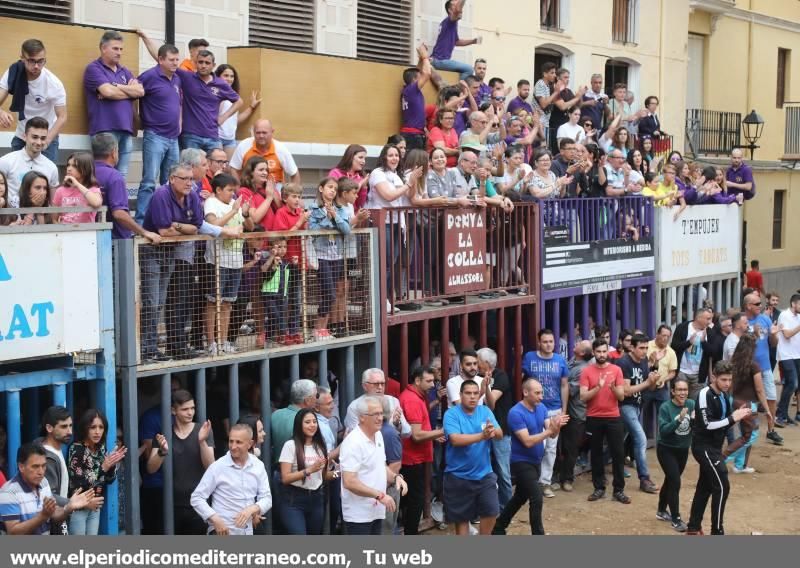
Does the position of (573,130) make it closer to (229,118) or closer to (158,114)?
(229,118)

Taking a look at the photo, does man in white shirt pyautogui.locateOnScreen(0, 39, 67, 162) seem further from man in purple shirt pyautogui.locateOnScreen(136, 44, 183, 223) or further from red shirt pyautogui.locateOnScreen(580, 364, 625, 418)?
red shirt pyautogui.locateOnScreen(580, 364, 625, 418)

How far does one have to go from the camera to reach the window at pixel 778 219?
3302 cm

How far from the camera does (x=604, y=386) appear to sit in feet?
49.6

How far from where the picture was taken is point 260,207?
11633 mm

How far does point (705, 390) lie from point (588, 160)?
4.80m

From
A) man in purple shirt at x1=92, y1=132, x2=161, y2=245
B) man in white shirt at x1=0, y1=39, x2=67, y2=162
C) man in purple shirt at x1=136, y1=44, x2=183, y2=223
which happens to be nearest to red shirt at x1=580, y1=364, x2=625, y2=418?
man in purple shirt at x1=136, y1=44, x2=183, y2=223

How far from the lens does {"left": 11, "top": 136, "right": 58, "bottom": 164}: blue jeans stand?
1146 centimetres

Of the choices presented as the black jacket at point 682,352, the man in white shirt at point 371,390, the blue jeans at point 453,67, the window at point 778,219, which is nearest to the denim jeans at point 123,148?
the man in white shirt at point 371,390

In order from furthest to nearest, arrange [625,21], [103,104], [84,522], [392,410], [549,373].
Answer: [625,21]
[549,373]
[103,104]
[392,410]
[84,522]

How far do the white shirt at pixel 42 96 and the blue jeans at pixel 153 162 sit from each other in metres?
1.17

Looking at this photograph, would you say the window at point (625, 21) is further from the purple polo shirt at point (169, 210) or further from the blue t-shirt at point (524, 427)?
the purple polo shirt at point (169, 210)

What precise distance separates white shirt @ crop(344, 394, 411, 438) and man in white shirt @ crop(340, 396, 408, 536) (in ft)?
1.32

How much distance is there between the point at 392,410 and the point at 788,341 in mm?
9826

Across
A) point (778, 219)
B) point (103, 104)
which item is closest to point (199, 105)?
point (103, 104)
